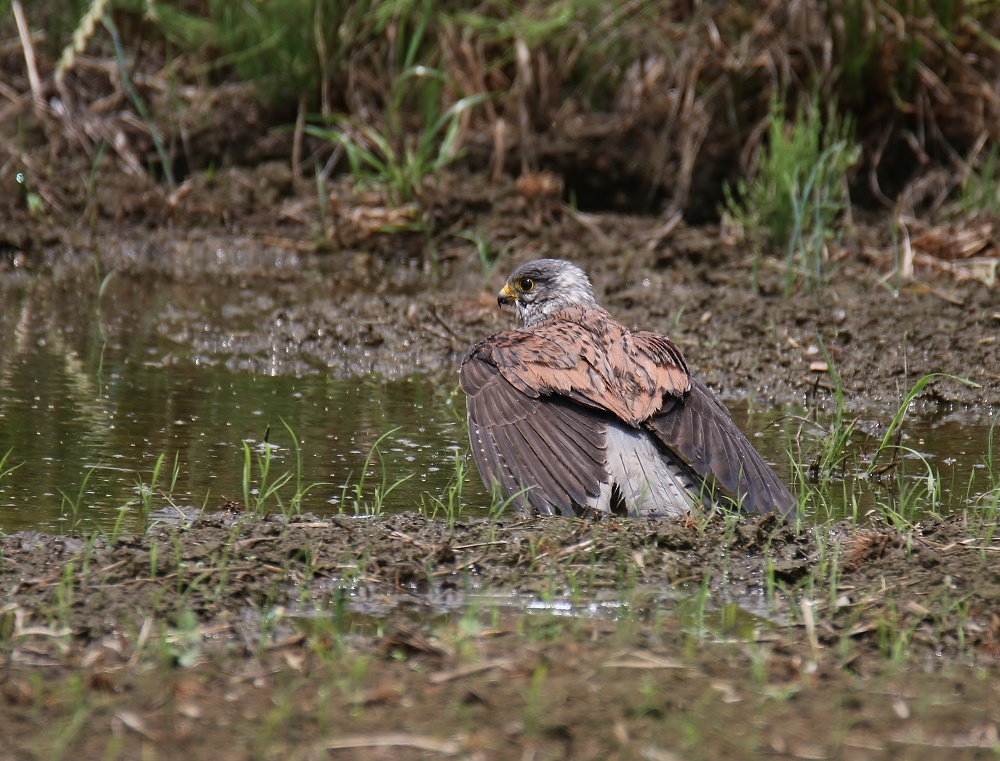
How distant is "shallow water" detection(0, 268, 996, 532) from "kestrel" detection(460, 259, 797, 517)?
29cm

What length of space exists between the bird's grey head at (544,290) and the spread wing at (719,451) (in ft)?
4.98

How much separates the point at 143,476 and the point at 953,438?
3708 mm

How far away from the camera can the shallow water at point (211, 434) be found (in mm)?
4855

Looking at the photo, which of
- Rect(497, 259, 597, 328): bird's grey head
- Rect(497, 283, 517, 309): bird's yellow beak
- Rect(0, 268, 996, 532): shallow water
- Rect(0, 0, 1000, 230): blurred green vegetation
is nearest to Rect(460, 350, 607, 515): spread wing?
Rect(0, 268, 996, 532): shallow water

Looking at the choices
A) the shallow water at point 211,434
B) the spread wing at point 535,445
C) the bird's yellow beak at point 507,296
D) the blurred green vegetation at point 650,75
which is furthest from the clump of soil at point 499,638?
the blurred green vegetation at point 650,75

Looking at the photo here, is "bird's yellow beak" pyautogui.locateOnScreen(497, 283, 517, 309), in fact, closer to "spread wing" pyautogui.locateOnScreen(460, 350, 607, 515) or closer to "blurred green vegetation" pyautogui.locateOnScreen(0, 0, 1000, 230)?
"spread wing" pyautogui.locateOnScreen(460, 350, 607, 515)

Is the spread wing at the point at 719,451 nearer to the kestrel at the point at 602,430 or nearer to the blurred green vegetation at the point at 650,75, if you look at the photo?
the kestrel at the point at 602,430

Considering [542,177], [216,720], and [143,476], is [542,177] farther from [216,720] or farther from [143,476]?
[216,720]

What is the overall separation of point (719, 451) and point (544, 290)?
7.03ft

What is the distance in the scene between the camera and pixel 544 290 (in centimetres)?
684

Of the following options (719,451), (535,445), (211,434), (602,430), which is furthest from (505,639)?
(211,434)

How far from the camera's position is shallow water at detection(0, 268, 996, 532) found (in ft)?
15.9

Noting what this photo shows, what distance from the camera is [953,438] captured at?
602 cm

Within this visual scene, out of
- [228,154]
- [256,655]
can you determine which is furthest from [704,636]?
[228,154]
